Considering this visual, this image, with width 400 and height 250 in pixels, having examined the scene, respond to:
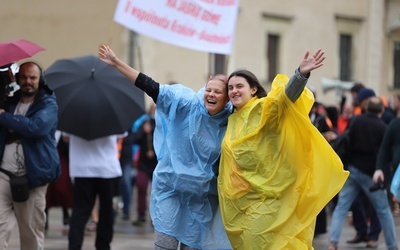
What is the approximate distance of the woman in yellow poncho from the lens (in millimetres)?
7133

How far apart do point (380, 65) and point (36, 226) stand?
29.3 meters

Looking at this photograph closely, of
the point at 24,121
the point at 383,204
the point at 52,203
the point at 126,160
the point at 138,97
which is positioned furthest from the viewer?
the point at 126,160

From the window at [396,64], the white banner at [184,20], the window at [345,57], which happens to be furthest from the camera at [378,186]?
the window at [396,64]

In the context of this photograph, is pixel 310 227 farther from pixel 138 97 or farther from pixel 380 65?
pixel 380 65

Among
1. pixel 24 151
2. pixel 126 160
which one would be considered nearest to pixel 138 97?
pixel 24 151

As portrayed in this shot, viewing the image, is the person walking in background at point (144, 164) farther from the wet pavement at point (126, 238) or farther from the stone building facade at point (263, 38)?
the stone building facade at point (263, 38)

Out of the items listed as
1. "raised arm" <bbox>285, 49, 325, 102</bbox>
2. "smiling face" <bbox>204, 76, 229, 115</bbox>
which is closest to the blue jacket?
"smiling face" <bbox>204, 76, 229, 115</bbox>

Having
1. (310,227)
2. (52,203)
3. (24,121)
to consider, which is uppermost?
(24,121)

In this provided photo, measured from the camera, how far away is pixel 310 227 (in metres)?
7.33

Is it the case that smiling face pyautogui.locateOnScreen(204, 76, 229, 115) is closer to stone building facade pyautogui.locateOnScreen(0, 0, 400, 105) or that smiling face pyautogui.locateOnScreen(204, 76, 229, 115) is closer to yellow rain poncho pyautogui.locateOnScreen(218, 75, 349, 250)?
yellow rain poncho pyautogui.locateOnScreen(218, 75, 349, 250)

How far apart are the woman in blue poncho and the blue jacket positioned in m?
1.38

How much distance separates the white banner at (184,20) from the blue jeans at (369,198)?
2.12m

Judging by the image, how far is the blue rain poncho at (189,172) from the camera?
761cm

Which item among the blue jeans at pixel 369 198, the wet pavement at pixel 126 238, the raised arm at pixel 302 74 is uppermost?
the raised arm at pixel 302 74
